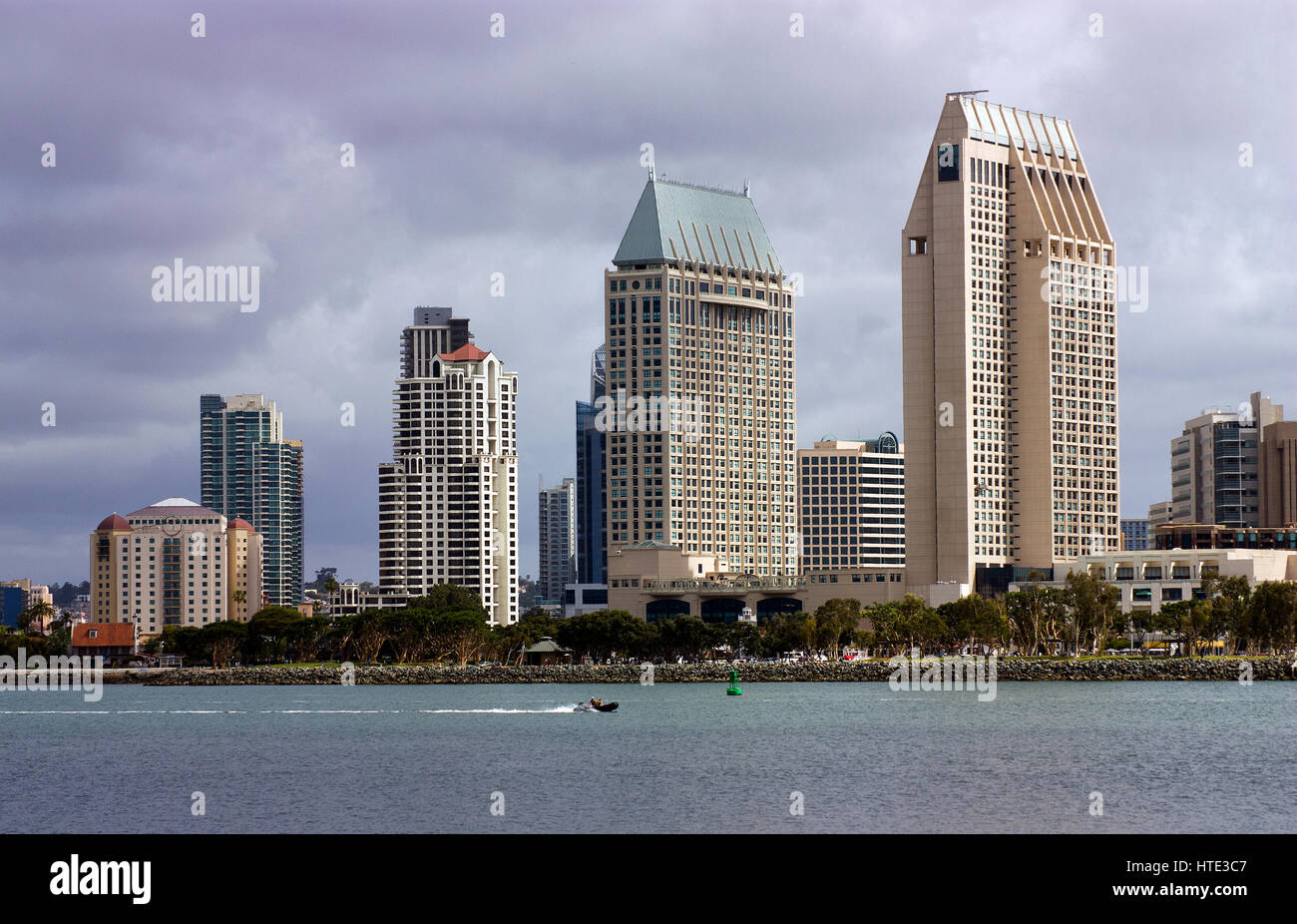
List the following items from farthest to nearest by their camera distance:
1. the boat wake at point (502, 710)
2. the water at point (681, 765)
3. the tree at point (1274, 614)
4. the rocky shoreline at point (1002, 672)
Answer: the tree at point (1274, 614) < the rocky shoreline at point (1002, 672) < the boat wake at point (502, 710) < the water at point (681, 765)

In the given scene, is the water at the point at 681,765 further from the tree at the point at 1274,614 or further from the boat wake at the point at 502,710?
the tree at the point at 1274,614

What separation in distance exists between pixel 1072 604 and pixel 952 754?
326 ft

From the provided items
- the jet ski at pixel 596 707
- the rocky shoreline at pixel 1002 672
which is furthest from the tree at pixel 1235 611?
the jet ski at pixel 596 707

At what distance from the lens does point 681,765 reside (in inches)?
3671

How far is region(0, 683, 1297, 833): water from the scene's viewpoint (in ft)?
235

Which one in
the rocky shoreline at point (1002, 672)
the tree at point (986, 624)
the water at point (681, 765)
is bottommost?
the rocky shoreline at point (1002, 672)

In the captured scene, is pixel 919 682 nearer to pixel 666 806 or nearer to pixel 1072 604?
pixel 1072 604

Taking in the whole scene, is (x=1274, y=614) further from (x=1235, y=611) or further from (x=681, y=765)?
(x=681, y=765)

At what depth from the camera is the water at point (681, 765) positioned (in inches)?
2815

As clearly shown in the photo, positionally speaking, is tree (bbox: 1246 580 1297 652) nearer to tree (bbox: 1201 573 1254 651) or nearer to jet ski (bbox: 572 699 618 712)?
tree (bbox: 1201 573 1254 651)

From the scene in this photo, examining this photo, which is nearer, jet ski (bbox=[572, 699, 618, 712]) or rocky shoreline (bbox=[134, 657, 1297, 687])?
jet ski (bbox=[572, 699, 618, 712])

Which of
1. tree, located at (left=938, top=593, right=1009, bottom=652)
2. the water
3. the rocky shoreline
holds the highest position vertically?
tree, located at (left=938, top=593, right=1009, bottom=652)

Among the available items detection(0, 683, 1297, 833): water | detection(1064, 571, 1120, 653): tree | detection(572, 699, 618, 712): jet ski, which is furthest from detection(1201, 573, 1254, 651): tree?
detection(572, 699, 618, 712): jet ski
